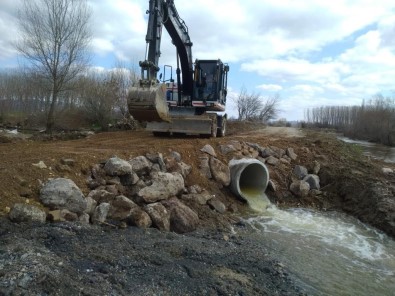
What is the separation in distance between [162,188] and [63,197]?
2.01 m

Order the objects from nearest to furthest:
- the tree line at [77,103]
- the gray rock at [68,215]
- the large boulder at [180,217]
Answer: the gray rock at [68,215], the large boulder at [180,217], the tree line at [77,103]

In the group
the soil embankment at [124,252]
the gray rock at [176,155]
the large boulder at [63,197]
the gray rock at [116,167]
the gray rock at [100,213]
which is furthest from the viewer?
the gray rock at [176,155]

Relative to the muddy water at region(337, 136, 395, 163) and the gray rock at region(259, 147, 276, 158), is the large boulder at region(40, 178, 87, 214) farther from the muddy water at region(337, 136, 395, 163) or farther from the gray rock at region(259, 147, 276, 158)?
the muddy water at region(337, 136, 395, 163)

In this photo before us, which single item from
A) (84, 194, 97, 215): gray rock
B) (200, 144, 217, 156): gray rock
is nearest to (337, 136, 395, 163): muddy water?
(200, 144, 217, 156): gray rock

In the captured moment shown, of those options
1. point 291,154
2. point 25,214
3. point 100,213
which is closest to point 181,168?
point 100,213

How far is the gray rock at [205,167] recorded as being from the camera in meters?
9.26

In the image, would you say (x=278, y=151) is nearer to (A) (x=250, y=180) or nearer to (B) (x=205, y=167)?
(A) (x=250, y=180)

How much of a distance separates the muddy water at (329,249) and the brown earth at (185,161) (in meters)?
0.85

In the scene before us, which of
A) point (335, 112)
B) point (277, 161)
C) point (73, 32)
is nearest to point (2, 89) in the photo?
point (73, 32)

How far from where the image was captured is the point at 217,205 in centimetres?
823

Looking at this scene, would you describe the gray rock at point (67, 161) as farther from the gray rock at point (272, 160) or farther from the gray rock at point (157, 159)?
the gray rock at point (272, 160)

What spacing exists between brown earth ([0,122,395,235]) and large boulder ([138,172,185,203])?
0.83 meters

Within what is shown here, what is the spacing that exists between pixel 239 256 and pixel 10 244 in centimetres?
312

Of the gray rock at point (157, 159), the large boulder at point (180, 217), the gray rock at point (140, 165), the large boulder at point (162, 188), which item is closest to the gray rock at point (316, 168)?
the large boulder at point (162, 188)
